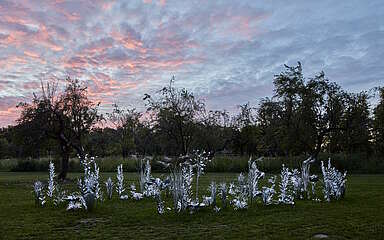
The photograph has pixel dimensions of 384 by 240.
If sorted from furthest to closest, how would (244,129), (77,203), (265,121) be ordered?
(244,129), (265,121), (77,203)

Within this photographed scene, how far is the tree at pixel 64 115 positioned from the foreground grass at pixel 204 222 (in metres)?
10.8

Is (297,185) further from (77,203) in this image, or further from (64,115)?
(64,115)

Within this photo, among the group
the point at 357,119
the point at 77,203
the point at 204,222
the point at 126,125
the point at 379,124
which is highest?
the point at 126,125

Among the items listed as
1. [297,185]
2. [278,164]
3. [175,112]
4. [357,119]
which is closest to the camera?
[297,185]

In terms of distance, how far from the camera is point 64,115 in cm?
2242

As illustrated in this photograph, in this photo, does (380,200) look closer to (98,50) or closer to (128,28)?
(128,28)

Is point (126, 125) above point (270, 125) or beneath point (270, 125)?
above

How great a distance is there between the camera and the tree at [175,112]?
3020 centimetres

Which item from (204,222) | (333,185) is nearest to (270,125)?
(333,185)

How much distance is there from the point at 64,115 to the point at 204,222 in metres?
16.2

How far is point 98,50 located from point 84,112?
19.0 ft

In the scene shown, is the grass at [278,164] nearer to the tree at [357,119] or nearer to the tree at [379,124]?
the tree at [357,119]

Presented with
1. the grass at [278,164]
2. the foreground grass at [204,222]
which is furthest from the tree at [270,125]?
the foreground grass at [204,222]

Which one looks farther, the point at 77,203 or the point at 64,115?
the point at 64,115
